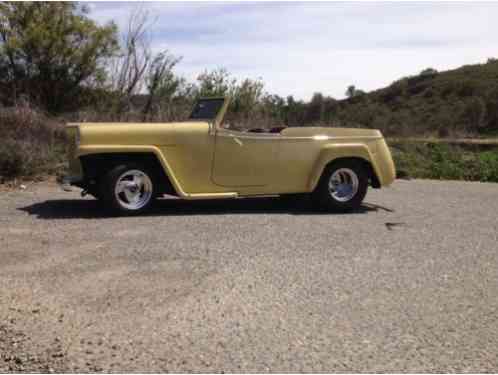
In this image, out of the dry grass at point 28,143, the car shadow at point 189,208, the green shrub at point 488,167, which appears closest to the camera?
the car shadow at point 189,208

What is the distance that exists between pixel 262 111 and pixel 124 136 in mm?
10950

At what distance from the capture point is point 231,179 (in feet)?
29.2

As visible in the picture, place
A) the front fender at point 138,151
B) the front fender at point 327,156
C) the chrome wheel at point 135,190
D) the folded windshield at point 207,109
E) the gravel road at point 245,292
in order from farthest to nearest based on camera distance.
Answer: the front fender at point 327,156 → the folded windshield at point 207,109 → the chrome wheel at point 135,190 → the front fender at point 138,151 → the gravel road at point 245,292

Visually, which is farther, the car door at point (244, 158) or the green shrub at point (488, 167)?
the green shrub at point (488, 167)

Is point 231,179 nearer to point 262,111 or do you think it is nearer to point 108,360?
point 108,360

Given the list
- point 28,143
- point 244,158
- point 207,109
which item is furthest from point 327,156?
point 28,143

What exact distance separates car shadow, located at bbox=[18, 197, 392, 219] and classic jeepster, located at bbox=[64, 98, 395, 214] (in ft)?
0.88

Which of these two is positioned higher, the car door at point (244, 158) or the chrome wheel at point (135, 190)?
the car door at point (244, 158)

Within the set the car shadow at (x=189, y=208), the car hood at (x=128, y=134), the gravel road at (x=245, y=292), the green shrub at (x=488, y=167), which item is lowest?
the gravel road at (x=245, y=292)

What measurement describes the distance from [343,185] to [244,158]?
1.50 metres

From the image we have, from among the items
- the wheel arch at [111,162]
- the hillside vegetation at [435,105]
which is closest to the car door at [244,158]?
the wheel arch at [111,162]

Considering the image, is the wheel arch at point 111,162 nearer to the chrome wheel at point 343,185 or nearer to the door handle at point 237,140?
the door handle at point 237,140

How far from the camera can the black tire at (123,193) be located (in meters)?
8.32

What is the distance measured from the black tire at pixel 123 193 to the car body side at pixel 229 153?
19 centimetres
